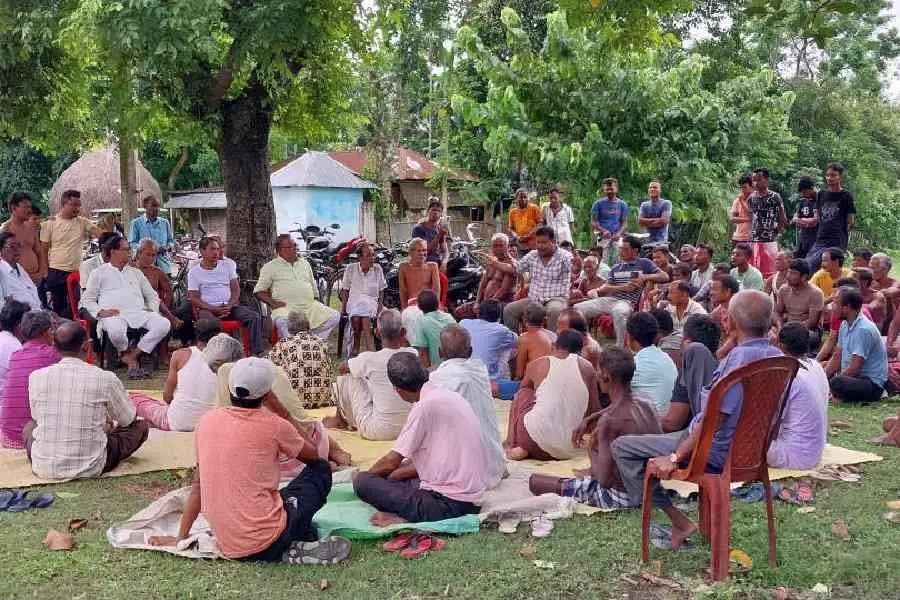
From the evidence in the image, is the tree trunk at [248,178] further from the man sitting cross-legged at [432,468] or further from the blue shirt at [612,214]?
the man sitting cross-legged at [432,468]

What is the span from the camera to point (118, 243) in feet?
33.0

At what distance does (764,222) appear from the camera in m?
12.3

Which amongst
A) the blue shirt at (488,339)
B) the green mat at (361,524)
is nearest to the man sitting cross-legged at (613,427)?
the green mat at (361,524)

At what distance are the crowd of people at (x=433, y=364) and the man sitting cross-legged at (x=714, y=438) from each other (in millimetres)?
11

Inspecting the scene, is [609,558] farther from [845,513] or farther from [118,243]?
[118,243]

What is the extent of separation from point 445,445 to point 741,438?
1654mm

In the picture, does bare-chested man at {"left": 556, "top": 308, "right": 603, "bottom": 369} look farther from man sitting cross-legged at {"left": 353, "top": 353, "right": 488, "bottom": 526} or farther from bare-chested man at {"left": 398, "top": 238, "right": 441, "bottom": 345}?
bare-chested man at {"left": 398, "top": 238, "right": 441, "bottom": 345}

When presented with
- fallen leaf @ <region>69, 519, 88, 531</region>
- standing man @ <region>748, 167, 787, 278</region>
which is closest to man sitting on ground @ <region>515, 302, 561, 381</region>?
fallen leaf @ <region>69, 519, 88, 531</region>

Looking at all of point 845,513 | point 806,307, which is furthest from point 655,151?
point 845,513

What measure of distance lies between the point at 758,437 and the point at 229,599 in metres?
2.63

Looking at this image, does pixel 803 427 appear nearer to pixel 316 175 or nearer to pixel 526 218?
pixel 526 218

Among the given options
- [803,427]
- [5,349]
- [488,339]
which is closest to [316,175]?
[488,339]

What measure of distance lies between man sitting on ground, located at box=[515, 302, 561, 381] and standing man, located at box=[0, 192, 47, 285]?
6.10 m

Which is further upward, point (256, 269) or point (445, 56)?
point (445, 56)
